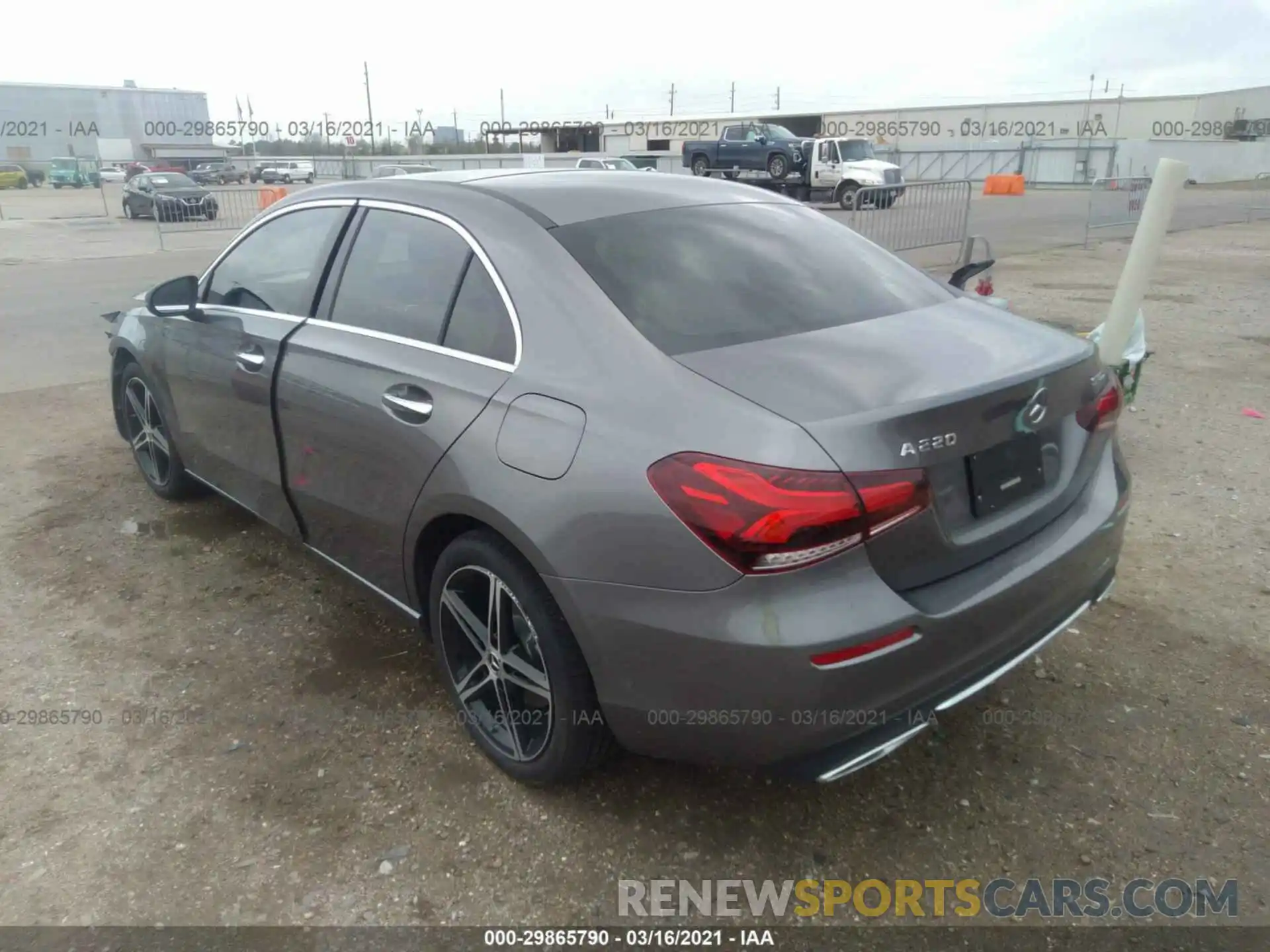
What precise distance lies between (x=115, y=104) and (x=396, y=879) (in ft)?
267

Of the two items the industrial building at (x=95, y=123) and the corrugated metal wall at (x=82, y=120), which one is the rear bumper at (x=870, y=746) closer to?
the industrial building at (x=95, y=123)

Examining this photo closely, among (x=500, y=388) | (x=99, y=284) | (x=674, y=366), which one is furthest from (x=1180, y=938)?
(x=99, y=284)

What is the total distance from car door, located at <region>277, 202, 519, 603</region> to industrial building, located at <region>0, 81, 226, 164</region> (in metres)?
65.2

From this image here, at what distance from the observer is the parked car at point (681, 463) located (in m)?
2.12

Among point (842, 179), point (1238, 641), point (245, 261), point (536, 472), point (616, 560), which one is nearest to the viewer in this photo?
point (616, 560)

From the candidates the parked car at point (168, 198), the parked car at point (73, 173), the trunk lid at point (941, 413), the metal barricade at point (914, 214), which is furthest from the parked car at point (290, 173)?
the trunk lid at point (941, 413)

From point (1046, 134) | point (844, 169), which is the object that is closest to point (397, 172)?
point (844, 169)

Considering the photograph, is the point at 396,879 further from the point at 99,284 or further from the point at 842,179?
the point at 842,179

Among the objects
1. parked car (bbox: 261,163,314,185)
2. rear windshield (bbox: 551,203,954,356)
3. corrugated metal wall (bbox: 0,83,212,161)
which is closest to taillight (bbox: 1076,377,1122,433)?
rear windshield (bbox: 551,203,954,356)

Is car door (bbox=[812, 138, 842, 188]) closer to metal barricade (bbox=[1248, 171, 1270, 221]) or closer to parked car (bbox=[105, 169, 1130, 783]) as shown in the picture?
metal barricade (bbox=[1248, 171, 1270, 221])

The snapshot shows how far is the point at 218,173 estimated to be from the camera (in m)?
48.0

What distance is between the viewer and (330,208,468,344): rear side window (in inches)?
117

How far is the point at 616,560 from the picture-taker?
2.23 meters

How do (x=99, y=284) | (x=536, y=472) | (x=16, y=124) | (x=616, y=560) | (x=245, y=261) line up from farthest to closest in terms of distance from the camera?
(x=16, y=124), (x=99, y=284), (x=245, y=261), (x=536, y=472), (x=616, y=560)
